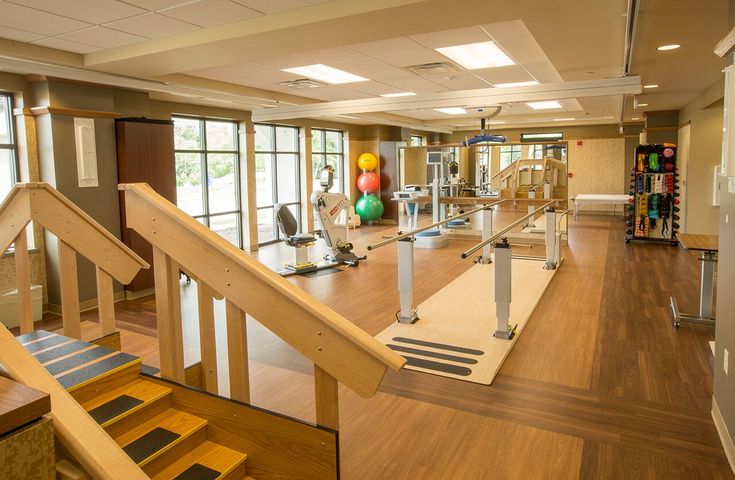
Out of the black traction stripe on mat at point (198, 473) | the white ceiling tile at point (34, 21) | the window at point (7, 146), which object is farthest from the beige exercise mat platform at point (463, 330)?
the window at point (7, 146)

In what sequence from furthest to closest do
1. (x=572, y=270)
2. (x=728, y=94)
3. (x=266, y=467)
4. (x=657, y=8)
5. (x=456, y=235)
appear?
(x=456, y=235) → (x=572, y=270) → (x=657, y=8) → (x=728, y=94) → (x=266, y=467)

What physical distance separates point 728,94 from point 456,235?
8483 millimetres

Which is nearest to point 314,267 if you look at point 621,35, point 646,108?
point 621,35

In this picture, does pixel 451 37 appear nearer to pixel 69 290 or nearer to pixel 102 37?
pixel 102 37

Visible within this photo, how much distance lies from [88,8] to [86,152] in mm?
2599

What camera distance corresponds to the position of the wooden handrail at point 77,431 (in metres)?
1.33

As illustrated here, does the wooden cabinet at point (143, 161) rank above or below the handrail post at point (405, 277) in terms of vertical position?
above

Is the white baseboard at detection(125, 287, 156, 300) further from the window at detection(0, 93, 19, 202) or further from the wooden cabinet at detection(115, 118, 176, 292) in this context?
the window at detection(0, 93, 19, 202)

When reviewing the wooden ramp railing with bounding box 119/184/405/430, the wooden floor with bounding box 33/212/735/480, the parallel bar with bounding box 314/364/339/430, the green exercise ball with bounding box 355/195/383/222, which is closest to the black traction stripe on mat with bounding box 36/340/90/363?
the wooden ramp railing with bounding box 119/184/405/430

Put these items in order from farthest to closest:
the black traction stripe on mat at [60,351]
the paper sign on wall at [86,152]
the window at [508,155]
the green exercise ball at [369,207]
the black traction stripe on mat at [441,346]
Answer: the window at [508,155] < the green exercise ball at [369,207] < the paper sign on wall at [86,152] < the black traction stripe on mat at [441,346] < the black traction stripe on mat at [60,351]

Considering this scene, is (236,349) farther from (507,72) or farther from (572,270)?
(572,270)

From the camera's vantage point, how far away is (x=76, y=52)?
5.38m

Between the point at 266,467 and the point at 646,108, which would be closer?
the point at 266,467

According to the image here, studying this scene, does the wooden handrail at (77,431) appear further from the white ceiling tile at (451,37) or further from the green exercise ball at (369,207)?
the green exercise ball at (369,207)
